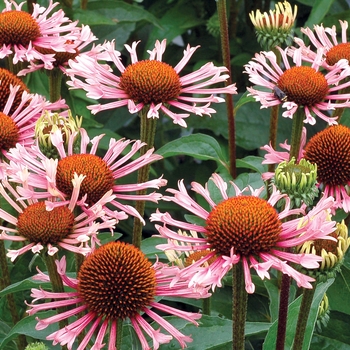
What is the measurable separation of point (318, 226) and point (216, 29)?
44.9 inches

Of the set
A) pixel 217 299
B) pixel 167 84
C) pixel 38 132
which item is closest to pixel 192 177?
pixel 217 299

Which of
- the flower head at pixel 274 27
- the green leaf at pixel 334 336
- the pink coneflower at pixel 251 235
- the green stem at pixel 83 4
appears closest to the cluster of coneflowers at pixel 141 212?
the pink coneflower at pixel 251 235

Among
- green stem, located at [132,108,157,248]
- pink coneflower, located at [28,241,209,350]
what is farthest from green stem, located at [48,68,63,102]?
pink coneflower, located at [28,241,209,350]

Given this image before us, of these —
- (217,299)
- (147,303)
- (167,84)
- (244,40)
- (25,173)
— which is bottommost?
(217,299)

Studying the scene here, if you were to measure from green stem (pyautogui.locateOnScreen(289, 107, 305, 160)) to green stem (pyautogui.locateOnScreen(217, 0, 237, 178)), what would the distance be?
19 centimetres

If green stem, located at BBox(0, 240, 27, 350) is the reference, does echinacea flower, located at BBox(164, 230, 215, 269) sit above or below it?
above

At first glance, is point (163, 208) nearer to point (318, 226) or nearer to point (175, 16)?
point (175, 16)

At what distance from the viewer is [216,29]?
1886mm

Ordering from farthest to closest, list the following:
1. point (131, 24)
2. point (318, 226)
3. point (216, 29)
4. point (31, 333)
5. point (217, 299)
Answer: point (131, 24), point (216, 29), point (217, 299), point (31, 333), point (318, 226)

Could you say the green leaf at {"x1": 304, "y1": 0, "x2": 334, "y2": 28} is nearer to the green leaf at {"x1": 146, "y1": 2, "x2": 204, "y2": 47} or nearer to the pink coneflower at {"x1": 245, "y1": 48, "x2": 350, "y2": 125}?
the green leaf at {"x1": 146, "y1": 2, "x2": 204, "y2": 47}

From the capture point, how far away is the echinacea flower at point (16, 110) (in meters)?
1.16

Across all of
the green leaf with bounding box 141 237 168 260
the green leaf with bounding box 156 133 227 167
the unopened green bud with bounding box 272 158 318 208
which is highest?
the unopened green bud with bounding box 272 158 318 208

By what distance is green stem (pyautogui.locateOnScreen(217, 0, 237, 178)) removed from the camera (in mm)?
1386

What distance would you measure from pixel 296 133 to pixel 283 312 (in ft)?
1.28
